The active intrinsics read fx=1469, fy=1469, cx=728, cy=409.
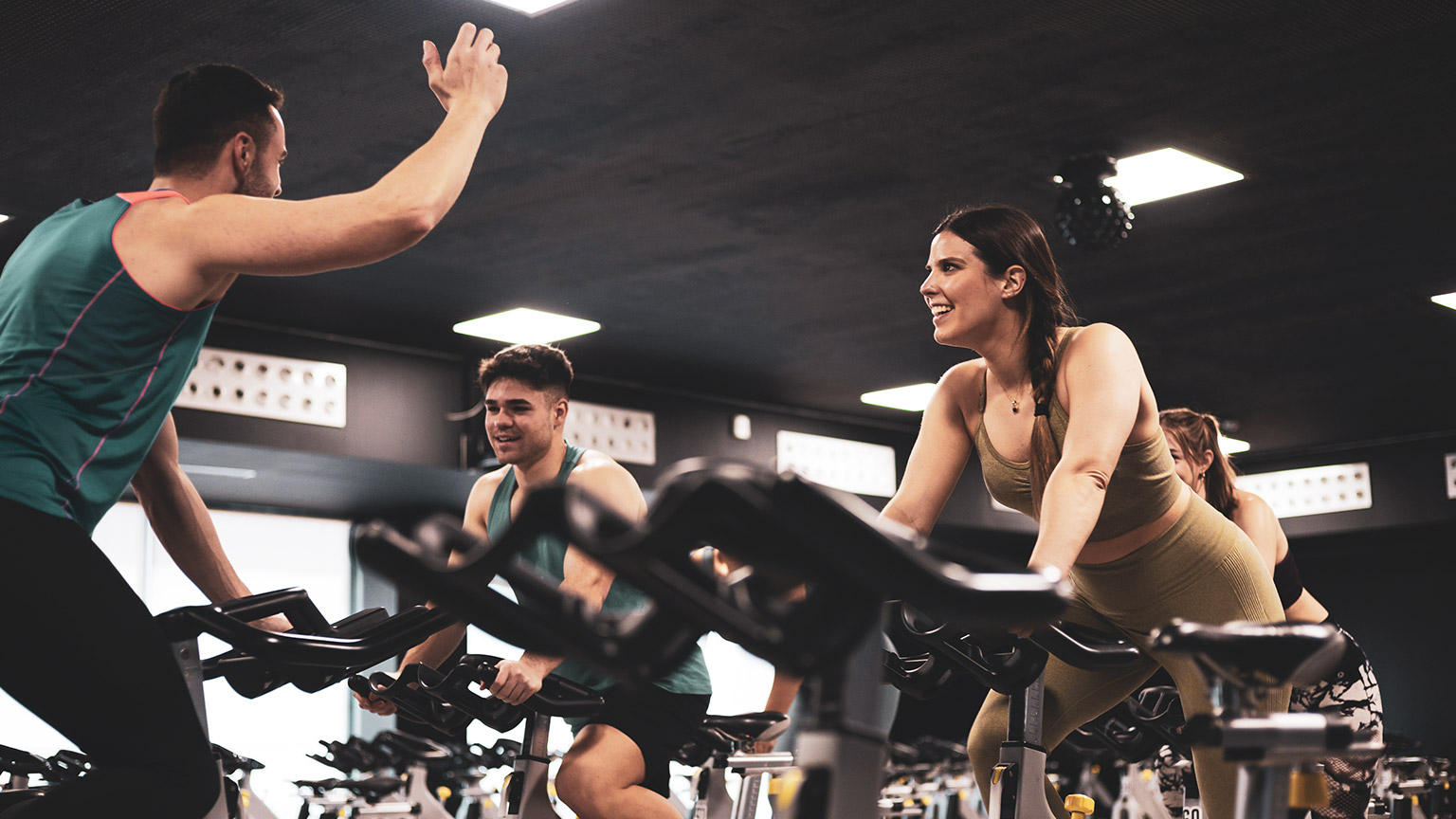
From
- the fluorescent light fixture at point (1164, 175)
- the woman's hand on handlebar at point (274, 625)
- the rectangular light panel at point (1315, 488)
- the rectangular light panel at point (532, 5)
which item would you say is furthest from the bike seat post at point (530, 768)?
the rectangular light panel at point (1315, 488)

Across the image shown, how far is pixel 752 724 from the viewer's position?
3682mm

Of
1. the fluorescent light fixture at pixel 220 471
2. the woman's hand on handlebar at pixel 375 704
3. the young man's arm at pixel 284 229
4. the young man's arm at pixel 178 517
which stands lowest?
the woman's hand on handlebar at pixel 375 704

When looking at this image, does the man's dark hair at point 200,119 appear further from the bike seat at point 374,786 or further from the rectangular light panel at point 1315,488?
the rectangular light panel at point 1315,488

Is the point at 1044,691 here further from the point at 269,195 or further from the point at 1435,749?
the point at 1435,749

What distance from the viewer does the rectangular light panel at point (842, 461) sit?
860cm

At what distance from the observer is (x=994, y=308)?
2414mm

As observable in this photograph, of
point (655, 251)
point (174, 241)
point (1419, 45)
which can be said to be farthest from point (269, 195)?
point (655, 251)

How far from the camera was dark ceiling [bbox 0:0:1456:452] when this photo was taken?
3.75 m

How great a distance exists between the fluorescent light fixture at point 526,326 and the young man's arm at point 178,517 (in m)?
4.16

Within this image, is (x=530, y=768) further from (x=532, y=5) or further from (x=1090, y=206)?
(x=1090, y=206)

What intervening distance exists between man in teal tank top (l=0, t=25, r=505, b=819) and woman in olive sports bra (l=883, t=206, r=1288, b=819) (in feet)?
2.93

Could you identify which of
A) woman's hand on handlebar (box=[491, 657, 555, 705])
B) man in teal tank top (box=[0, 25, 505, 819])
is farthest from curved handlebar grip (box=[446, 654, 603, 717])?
man in teal tank top (box=[0, 25, 505, 819])

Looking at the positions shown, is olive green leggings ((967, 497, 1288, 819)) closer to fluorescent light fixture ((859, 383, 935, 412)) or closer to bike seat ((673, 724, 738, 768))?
bike seat ((673, 724, 738, 768))

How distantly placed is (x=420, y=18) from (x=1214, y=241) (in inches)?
131
